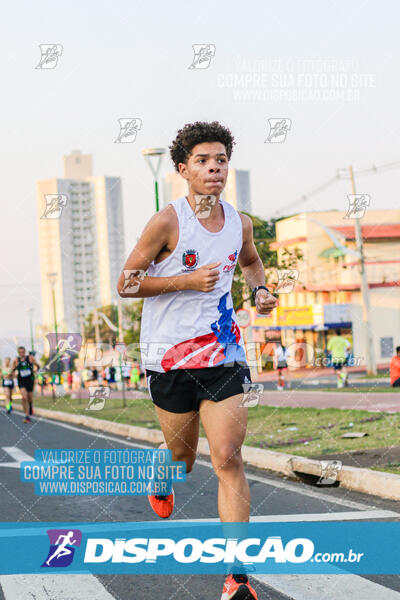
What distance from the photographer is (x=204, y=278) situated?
3746mm

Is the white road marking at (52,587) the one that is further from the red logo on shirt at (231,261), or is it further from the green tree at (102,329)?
the green tree at (102,329)

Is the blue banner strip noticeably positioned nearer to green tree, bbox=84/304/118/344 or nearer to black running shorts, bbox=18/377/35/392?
black running shorts, bbox=18/377/35/392

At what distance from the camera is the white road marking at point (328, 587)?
377 cm

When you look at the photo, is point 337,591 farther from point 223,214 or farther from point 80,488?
point 80,488

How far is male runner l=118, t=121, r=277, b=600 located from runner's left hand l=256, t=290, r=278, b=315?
0.20 metres

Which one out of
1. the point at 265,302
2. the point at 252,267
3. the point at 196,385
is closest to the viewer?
the point at 196,385

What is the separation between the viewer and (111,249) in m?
171

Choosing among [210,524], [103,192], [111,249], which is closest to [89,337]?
[103,192]

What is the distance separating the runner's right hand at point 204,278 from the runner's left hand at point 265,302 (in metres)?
0.43

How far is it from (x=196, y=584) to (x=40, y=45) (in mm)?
7096

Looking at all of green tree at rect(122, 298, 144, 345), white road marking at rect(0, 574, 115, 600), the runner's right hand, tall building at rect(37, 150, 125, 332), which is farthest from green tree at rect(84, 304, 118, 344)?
the runner's right hand

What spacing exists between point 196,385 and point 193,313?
0.33 meters

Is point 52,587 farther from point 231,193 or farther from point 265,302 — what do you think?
point 231,193

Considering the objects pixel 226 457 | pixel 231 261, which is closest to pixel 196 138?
pixel 231 261
